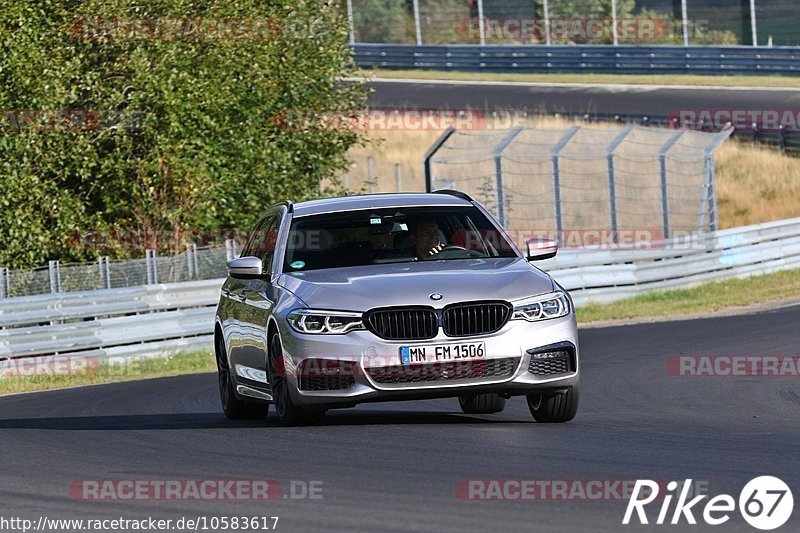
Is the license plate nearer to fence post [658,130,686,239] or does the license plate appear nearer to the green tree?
the green tree

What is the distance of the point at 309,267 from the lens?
441 inches

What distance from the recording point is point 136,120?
25.6 metres

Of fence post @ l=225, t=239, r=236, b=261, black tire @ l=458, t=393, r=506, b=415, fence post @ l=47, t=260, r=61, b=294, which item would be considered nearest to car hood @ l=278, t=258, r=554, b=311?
black tire @ l=458, t=393, r=506, b=415

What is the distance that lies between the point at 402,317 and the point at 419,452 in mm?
1203

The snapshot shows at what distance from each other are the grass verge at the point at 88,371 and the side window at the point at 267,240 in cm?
710

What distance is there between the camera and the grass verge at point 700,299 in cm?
2538

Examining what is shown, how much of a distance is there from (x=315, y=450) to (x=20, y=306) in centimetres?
Result: 1170

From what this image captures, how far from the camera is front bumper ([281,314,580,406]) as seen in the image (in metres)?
10.1

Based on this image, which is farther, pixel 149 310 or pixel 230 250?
pixel 230 250

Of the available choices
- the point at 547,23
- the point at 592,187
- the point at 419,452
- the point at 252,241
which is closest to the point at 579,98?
the point at 547,23

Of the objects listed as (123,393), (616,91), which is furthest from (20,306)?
(616,91)

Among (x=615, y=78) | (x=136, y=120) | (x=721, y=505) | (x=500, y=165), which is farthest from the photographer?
(x=615, y=78)

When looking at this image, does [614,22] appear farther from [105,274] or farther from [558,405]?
[558,405]

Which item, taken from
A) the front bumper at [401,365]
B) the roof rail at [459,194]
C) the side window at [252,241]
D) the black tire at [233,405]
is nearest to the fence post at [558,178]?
the side window at [252,241]
